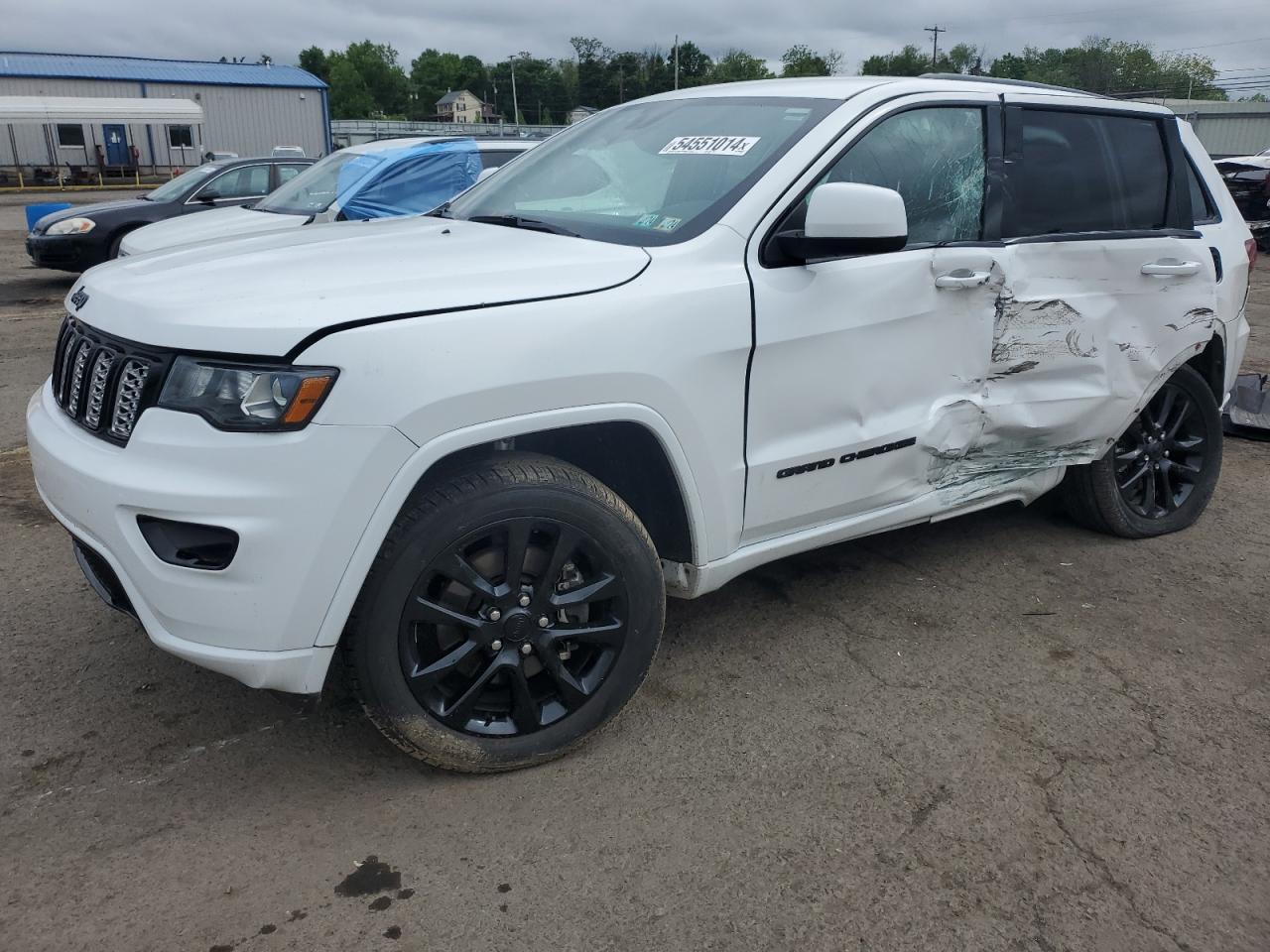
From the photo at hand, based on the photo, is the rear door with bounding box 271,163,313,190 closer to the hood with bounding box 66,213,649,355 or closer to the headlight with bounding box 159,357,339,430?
the hood with bounding box 66,213,649,355

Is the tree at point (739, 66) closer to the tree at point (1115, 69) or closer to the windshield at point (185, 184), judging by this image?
the tree at point (1115, 69)

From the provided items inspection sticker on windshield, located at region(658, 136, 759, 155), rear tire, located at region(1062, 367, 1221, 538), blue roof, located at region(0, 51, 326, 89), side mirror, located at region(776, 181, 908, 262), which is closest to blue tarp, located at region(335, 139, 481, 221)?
inspection sticker on windshield, located at region(658, 136, 759, 155)

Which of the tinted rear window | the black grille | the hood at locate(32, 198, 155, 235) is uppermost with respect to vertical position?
the tinted rear window

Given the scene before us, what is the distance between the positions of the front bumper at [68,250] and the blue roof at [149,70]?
36479mm

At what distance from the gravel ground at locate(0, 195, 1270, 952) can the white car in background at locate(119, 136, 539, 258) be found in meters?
5.42

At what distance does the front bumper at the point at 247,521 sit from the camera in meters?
2.19

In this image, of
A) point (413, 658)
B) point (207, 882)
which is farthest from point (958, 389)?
point (207, 882)

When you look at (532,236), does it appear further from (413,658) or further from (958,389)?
(958,389)

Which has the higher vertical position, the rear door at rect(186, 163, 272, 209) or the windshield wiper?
the windshield wiper

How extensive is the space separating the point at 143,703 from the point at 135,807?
53 centimetres

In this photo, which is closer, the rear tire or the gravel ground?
the gravel ground

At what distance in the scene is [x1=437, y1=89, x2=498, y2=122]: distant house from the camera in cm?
10303

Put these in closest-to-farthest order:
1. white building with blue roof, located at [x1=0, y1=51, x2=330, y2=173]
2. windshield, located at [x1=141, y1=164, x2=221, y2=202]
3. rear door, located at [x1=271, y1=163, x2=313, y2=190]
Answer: windshield, located at [x1=141, y1=164, x2=221, y2=202]
rear door, located at [x1=271, y1=163, x2=313, y2=190]
white building with blue roof, located at [x1=0, y1=51, x2=330, y2=173]

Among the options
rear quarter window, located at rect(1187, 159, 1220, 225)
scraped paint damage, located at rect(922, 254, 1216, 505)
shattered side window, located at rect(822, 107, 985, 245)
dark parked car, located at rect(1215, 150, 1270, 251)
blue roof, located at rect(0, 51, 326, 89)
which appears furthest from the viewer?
blue roof, located at rect(0, 51, 326, 89)
